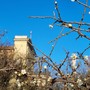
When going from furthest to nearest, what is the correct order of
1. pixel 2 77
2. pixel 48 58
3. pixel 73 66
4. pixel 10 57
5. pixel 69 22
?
pixel 10 57, pixel 2 77, pixel 73 66, pixel 48 58, pixel 69 22

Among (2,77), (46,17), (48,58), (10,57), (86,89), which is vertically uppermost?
(10,57)

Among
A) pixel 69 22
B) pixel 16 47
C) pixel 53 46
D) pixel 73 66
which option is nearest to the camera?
pixel 69 22

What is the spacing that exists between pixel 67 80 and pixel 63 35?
39cm

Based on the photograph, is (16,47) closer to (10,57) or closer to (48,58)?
(10,57)

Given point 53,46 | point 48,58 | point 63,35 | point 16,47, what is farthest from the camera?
point 16,47

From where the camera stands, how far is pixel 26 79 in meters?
3.80

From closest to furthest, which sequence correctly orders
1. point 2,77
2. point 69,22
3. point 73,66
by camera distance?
point 69,22 < point 73,66 < point 2,77

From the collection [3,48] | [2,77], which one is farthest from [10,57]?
[2,77]

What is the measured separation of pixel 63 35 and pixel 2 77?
→ 23234 millimetres

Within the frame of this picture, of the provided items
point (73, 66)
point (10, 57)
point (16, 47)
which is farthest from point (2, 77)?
point (73, 66)

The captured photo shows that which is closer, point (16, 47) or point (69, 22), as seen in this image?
point (69, 22)

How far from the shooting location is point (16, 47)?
119 ft

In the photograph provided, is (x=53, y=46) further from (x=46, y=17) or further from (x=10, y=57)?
(x=10, y=57)

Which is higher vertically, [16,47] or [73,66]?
[16,47]
